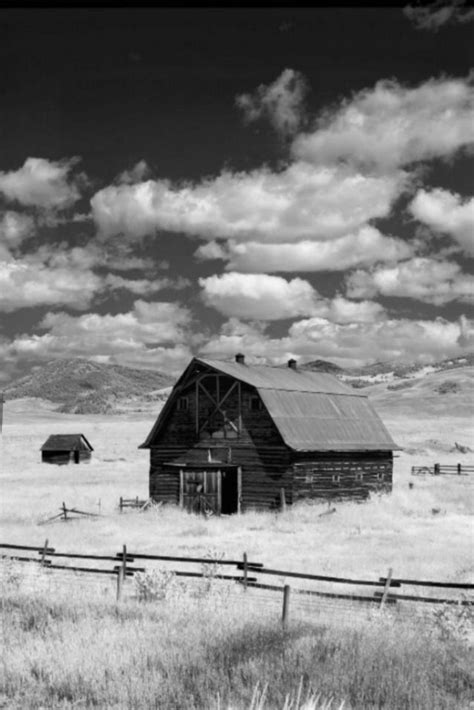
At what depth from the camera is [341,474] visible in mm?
35281

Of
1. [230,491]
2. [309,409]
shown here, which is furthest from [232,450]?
[309,409]

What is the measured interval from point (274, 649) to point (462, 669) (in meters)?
2.43

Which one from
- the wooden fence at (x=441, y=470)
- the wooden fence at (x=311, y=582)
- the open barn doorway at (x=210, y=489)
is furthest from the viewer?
the wooden fence at (x=441, y=470)

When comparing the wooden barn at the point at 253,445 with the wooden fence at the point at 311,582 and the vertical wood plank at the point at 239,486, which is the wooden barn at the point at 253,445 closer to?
the vertical wood plank at the point at 239,486

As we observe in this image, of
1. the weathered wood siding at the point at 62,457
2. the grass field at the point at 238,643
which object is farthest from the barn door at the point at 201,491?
the weathered wood siding at the point at 62,457

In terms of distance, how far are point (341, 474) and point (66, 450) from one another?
4083 centimetres

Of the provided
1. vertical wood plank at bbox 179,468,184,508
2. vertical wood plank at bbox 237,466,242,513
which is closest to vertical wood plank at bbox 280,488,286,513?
vertical wood plank at bbox 237,466,242,513

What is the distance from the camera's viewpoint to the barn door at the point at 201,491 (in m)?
33.4

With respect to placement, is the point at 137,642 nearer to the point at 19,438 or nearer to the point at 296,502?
the point at 296,502

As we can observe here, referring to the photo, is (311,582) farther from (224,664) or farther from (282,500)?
(282,500)

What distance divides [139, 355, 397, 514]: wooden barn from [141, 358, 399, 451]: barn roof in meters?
0.06

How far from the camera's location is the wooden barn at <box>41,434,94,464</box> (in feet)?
231

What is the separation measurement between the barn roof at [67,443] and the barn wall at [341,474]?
1536 inches

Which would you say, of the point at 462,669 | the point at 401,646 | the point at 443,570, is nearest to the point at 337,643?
the point at 401,646
